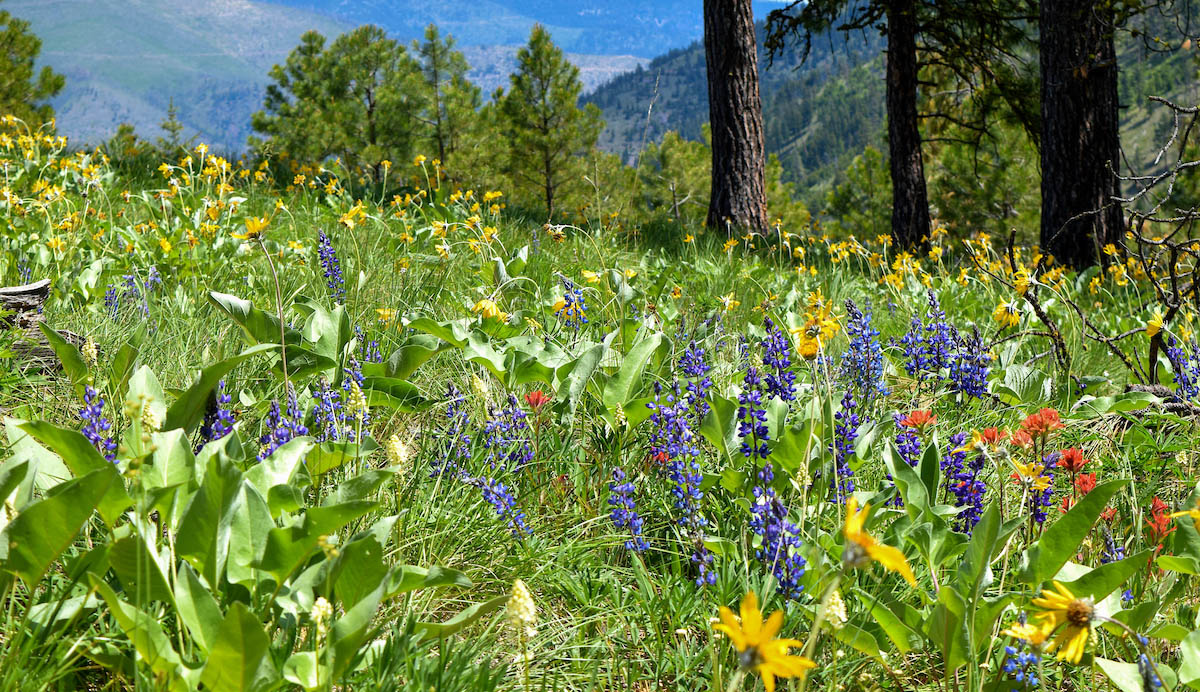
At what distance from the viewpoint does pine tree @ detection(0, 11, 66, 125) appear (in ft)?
67.1

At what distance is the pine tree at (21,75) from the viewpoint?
2044 centimetres

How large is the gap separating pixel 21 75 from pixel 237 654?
2527cm

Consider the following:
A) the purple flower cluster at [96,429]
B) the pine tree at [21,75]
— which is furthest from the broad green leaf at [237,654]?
the pine tree at [21,75]

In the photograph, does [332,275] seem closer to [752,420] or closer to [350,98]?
[752,420]

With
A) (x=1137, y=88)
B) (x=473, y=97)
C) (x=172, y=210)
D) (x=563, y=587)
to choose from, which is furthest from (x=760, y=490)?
(x=1137, y=88)

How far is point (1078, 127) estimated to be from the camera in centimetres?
607

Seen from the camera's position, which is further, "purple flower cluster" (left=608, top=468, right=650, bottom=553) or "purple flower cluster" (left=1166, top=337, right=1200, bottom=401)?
"purple flower cluster" (left=1166, top=337, right=1200, bottom=401)

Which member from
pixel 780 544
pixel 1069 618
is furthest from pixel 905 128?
pixel 1069 618

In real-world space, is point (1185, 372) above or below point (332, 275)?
below

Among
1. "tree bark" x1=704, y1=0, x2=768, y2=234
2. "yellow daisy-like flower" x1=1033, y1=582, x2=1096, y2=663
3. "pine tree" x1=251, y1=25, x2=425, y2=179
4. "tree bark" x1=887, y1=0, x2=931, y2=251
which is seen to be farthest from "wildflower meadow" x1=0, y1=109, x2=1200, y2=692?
"pine tree" x1=251, y1=25, x2=425, y2=179

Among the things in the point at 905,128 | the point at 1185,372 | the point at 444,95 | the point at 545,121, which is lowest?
the point at 1185,372

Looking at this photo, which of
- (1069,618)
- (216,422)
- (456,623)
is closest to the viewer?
(1069,618)

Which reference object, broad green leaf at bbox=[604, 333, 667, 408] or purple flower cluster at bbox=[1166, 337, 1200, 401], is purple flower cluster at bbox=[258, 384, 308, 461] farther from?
purple flower cluster at bbox=[1166, 337, 1200, 401]

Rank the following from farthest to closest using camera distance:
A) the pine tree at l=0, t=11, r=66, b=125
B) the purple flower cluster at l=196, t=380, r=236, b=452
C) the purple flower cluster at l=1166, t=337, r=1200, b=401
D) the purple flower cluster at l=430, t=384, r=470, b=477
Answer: the pine tree at l=0, t=11, r=66, b=125 → the purple flower cluster at l=1166, t=337, r=1200, b=401 → the purple flower cluster at l=430, t=384, r=470, b=477 → the purple flower cluster at l=196, t=380, r=236, b=452
